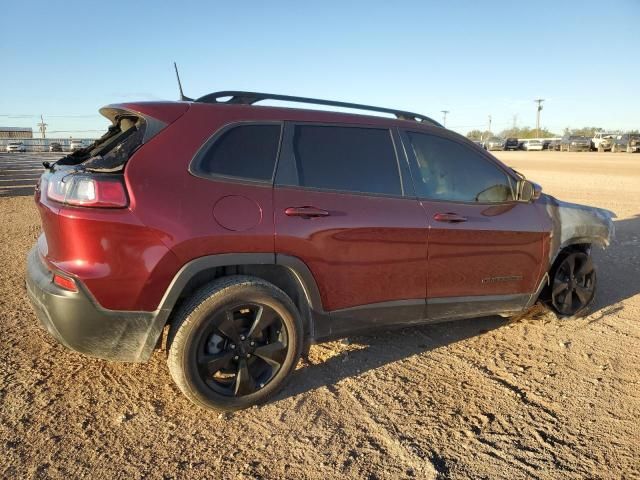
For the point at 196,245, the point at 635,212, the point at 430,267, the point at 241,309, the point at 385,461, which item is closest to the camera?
the point at 385,461

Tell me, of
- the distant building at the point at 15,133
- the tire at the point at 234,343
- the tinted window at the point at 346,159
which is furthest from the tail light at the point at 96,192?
the distant building at the point at 15,133

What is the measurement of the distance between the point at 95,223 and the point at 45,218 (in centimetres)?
45

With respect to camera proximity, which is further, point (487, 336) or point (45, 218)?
point (487, 336)

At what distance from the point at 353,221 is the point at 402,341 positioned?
1.39m

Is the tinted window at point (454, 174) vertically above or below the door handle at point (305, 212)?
above

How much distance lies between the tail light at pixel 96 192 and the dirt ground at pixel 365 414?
4.11 feet

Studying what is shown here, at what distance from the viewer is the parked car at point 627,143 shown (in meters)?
41.5

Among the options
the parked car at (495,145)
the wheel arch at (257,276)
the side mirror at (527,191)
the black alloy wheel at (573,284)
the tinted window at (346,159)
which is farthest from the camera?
the parked car at (495,145)

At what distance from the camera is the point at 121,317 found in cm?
263

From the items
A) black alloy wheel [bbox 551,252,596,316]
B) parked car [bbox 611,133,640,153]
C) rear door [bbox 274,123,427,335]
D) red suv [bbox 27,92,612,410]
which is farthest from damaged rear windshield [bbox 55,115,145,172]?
parked car [bbox 611,133,640,153]

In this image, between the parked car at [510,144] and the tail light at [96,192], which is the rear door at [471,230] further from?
the parked car at [510,144]

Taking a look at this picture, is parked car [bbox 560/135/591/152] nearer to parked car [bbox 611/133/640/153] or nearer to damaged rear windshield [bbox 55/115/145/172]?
parked car [bbox 611/133/640/153]

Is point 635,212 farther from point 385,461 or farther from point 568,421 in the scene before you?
point 385,461

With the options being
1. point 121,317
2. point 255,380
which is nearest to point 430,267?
point 255,380
